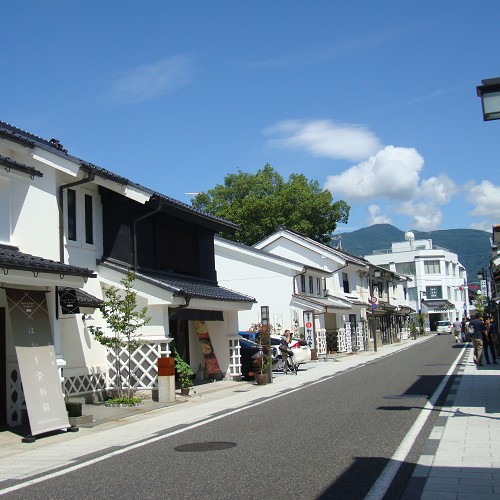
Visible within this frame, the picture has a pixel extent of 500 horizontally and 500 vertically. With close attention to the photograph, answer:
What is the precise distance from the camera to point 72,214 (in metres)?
16.6

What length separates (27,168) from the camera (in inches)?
523

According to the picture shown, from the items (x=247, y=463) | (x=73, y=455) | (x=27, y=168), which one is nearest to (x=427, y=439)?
(x=247, y=463)

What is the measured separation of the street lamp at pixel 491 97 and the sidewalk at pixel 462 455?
4.77m

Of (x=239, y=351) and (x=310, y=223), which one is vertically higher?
(x=310, y=223)

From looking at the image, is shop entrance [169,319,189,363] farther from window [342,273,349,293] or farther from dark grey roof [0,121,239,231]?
window [342,273,349,293]

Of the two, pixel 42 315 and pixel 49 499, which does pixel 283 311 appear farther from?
pixel 49 499

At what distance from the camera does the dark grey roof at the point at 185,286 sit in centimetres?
1709

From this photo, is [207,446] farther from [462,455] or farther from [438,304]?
[438,304]

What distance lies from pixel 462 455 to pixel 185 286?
1263cm

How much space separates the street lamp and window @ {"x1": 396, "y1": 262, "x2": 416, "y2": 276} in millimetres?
84953

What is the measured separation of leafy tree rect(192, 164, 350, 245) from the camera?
53219 millimetres

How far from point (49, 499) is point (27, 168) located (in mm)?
8159

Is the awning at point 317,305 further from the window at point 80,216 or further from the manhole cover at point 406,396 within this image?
the manhole cover at point 406,396

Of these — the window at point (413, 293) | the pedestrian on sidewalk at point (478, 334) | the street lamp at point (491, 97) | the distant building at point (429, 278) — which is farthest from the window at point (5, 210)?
the window at point (413, 293)
